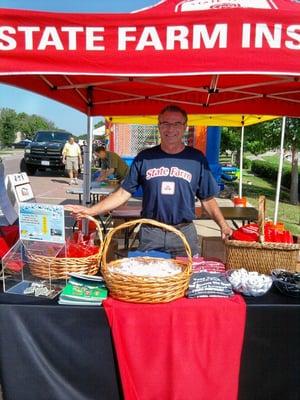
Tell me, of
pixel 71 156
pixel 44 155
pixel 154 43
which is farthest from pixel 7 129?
pixel 154 43

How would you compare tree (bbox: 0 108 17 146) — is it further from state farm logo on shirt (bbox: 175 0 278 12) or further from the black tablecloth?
the black tablecloth

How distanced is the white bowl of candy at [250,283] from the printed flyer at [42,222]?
90cm

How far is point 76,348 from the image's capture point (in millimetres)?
2029

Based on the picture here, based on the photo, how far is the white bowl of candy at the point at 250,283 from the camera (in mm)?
2078

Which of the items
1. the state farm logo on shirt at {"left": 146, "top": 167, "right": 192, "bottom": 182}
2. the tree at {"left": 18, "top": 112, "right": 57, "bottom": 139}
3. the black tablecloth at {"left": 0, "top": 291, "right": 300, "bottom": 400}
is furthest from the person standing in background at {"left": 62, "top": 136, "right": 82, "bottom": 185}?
the tree at {"left": 18, "top": 112, "right": 57, "bottom": 139}

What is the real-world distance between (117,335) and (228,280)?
2.07ft

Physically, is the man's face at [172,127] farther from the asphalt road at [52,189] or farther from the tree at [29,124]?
the tree at [29,124]

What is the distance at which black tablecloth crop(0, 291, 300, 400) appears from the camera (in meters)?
2.00

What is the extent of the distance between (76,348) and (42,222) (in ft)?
2.10

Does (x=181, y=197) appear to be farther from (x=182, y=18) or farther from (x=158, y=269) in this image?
(x=182, y=18)

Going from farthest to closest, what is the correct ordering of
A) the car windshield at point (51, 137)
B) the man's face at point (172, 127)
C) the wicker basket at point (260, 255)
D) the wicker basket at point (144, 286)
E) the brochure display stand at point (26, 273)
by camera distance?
1. the car windshield at point (51, 137)
2. the man's face at point (172, 127)
3. the wicker basket at point (260, 255)
4. the brochure display stand at point (26, 273)
5. the wicker basket at point (144, 286)

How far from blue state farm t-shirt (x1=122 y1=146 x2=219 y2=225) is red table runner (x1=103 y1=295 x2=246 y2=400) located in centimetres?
87

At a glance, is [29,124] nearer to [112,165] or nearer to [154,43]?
[112,165]

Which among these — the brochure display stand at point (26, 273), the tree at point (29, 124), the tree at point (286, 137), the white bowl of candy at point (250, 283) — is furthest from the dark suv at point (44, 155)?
the tree at point (29, 124)
